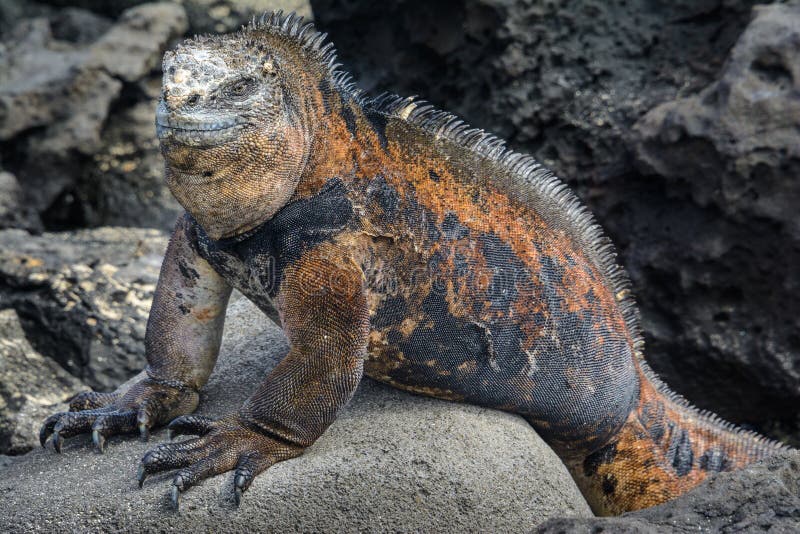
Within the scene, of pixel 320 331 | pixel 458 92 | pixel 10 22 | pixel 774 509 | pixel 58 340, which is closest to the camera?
pixel 774 509

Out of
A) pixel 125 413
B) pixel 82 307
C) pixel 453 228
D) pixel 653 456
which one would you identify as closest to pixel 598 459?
pixel 653 456

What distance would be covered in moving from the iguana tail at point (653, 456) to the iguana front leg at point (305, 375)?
1284 millimetres

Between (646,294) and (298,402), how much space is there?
2.98 metres

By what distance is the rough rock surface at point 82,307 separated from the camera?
16.5 feet

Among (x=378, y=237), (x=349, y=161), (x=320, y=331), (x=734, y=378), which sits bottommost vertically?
(x=734, y=378)

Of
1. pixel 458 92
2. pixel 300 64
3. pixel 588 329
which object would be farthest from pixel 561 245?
pixel 458 92

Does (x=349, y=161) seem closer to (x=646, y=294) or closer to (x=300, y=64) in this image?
(x=300, y=64)

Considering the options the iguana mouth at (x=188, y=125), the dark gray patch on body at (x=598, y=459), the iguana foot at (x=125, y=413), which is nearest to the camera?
the iguana mouth at (x=188, y=125)

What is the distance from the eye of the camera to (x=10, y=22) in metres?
8.91

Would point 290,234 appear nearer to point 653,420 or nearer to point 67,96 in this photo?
point 653,420

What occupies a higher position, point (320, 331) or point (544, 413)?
point (320, 331)

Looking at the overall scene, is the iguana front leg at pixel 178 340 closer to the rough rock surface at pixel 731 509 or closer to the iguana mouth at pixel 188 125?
the iguana mouth at pixel 188 125

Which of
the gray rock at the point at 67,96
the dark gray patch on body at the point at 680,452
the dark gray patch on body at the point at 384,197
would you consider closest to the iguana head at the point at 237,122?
the dark gray patch on body at the point at 384,197

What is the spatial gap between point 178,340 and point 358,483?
0.99 metres
